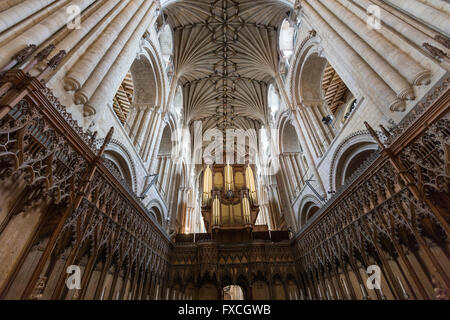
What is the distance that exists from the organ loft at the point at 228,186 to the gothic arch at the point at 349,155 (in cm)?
5

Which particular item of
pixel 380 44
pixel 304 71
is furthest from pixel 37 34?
pixel 304 71

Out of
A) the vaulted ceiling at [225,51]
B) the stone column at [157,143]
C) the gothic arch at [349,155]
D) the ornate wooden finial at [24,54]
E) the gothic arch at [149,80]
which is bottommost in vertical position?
the ornate wooden finial at [24,54]

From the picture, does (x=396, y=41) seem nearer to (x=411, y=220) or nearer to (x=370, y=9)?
(x=370, y=9)

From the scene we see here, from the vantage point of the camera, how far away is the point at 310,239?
8.50 meters

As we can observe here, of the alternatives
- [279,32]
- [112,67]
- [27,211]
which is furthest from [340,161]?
[279,32]

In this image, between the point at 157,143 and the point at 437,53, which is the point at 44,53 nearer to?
the point at 157,143

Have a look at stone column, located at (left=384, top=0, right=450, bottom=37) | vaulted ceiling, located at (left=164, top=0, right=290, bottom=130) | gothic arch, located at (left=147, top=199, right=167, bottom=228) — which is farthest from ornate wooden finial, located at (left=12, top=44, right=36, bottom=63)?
vaulted ceiling, located at (left=164, top=0, right=290, bottom=130)

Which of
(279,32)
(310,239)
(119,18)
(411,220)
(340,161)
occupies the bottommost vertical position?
(411,220)

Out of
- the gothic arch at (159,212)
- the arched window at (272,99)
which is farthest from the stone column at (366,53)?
the gothic arch at (159,212)

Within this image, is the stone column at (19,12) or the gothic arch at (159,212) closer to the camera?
the stone column at (19,12)

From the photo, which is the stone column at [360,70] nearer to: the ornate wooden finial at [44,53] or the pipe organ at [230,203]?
the ornate wooden finial at [44,53]

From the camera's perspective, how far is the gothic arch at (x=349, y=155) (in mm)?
6562

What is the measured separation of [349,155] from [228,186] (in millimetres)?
8576

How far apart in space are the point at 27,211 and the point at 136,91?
27.9 feet
